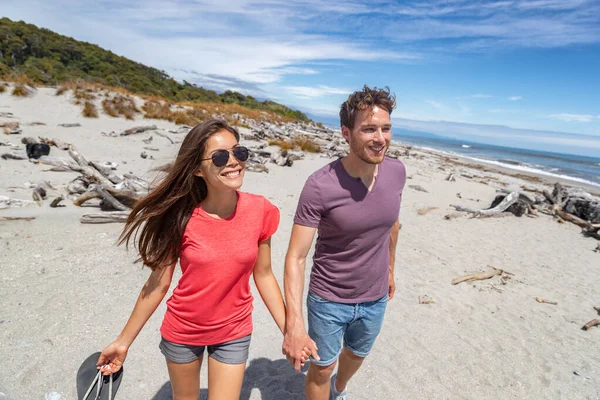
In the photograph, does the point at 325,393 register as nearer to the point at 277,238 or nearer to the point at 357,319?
the point at 357,319

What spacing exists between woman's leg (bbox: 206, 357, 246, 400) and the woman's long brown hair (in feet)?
2.03

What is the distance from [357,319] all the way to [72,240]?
487 cm

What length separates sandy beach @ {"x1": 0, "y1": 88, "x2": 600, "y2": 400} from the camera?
321 centimetres

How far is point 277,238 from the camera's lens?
21.7ft

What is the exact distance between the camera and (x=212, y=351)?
1.88 meters

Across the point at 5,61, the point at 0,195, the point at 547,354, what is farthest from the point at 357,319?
the point at 5,61

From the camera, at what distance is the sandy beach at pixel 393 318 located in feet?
10.5

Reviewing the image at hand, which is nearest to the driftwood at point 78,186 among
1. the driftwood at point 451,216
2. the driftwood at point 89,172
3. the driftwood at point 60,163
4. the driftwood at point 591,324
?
the driftwood at point 89,172

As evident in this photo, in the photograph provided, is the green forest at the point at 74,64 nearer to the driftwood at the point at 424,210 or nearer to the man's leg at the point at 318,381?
the driftwood at the point at 424,210

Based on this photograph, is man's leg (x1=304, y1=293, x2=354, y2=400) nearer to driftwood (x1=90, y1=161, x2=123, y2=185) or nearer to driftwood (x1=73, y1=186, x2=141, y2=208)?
driftwood (x1=73, y1=186, x2=141, y2=208)

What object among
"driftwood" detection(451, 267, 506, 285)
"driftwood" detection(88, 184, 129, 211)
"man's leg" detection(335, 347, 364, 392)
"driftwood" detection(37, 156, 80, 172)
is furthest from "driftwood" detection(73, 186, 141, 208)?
"driftwood" detection(451, 267, 506, 285)

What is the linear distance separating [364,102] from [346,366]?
6.16 ft

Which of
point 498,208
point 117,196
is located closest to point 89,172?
point 117,196

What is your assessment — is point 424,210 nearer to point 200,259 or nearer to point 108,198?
point 108,198
